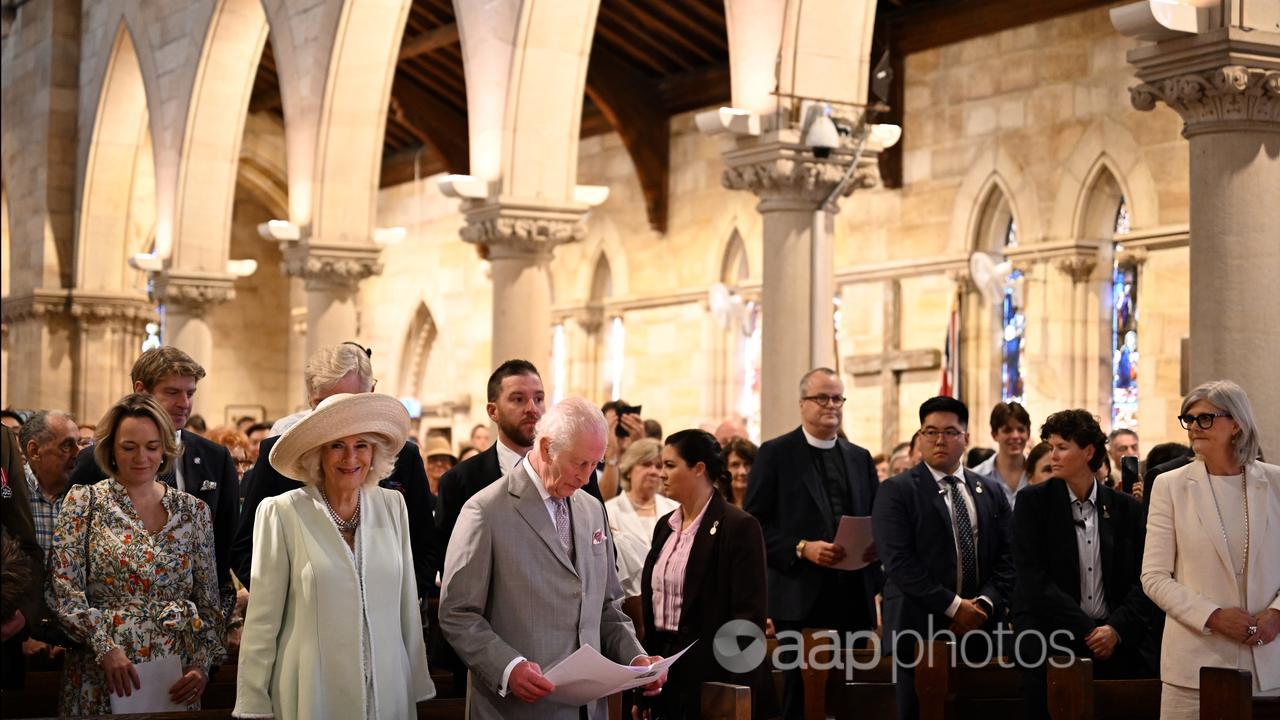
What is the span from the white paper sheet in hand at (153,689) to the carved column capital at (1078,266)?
1132 cm

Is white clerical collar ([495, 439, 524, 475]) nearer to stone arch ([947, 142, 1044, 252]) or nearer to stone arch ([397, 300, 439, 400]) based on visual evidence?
stone arch ([947, 142, 1044, 252])

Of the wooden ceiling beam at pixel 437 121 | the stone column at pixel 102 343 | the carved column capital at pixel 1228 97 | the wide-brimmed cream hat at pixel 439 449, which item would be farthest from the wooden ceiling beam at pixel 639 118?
the carved column capital at pixel 1228 97

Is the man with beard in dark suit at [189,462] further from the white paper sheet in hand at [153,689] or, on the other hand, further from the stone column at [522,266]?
the stone column at [522,266]

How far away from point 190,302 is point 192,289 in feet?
0.55

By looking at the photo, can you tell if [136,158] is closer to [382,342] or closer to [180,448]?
[382,342]

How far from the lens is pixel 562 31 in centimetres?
1050

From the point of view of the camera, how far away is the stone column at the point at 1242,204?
573 cm

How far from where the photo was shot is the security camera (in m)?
8.28

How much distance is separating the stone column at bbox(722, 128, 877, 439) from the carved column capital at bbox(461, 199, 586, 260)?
2105 millimetres

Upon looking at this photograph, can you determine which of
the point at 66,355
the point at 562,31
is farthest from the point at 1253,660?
the point at 66,355

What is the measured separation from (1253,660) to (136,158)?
17039mm

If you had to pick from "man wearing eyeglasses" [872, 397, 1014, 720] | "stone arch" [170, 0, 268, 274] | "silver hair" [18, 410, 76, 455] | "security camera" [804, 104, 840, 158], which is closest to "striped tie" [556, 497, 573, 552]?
"man wearing eyeglasses" [872, 397, 1014, 720]

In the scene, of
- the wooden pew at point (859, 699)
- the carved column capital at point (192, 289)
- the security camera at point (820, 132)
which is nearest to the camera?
the wooden pew at point (859, 699)

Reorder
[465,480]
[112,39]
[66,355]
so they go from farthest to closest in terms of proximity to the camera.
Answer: [66,355] → [112,39] → [465,480]
